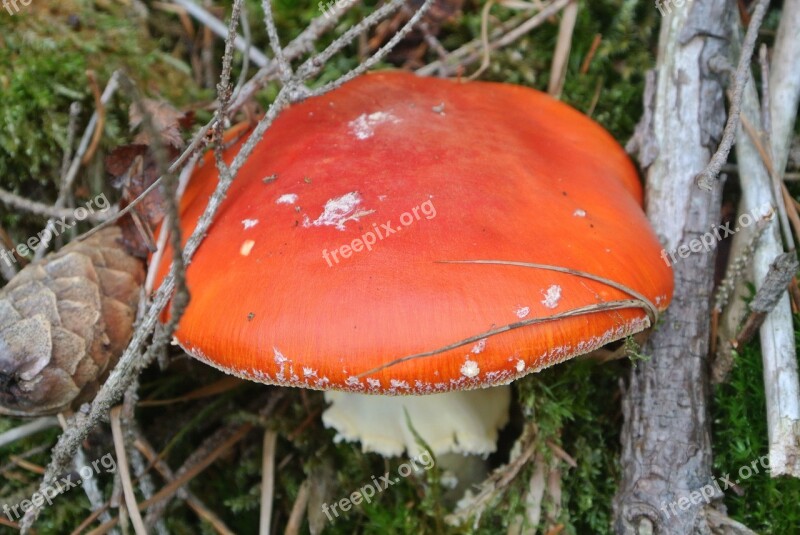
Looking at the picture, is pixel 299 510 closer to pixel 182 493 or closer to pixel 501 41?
pixel 182 493

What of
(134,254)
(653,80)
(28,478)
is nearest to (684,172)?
(653,80)

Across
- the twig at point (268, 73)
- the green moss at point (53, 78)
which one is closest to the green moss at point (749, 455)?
the twig at point (268, 73)

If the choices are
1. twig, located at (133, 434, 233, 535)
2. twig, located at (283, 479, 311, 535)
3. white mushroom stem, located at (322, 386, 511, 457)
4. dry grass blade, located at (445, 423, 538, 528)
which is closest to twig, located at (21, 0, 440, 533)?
twig, located at (133, 434, 233, 535)

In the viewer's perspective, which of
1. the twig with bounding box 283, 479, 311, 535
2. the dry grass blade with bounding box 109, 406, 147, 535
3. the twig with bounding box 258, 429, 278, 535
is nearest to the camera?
the dry grass blade with bounding box 109, 406, 147, 535

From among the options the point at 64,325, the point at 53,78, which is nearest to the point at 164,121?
the point at 53,78

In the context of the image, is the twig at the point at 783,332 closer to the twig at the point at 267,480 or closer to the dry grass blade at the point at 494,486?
the dry grass blade at the point at 494,486

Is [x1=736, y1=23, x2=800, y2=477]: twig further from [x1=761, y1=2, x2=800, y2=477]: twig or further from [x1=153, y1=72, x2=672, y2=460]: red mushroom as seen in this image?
[x1=153, y1=72, x2=672, y2=460]: red mushroom
